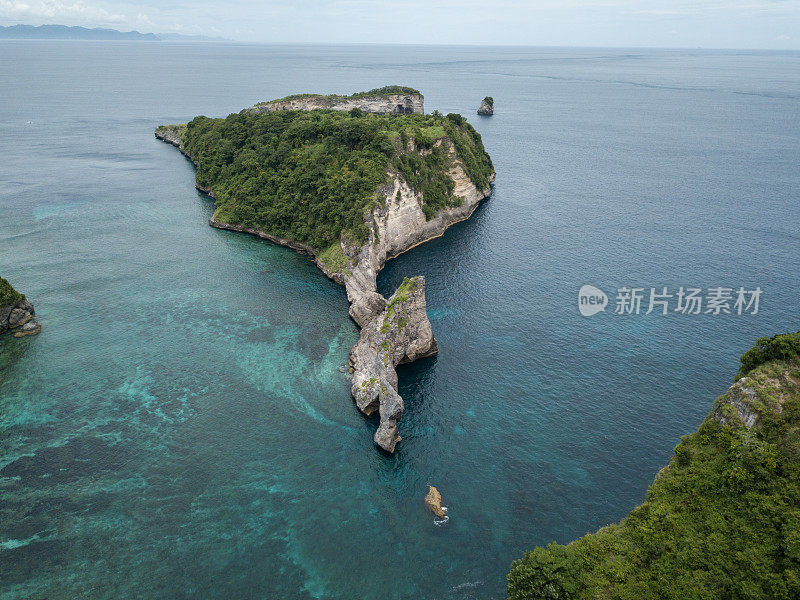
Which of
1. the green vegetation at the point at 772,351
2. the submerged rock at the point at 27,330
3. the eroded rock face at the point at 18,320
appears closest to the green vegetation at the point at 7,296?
the eroded rock face at the point at 18,320

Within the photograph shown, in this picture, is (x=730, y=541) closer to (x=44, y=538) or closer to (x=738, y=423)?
(x=738, y=423)

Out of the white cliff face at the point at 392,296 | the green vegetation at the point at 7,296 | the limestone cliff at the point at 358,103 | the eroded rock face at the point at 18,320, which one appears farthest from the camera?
the limestone cliff at the point at 358,103

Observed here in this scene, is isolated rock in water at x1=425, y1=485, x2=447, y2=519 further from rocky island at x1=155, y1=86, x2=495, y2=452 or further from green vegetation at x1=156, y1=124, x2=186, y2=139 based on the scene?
green vegetation at x1=156, y1=124, x2=186, y2=139

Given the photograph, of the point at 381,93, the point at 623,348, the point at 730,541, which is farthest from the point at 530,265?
the point at 381,93

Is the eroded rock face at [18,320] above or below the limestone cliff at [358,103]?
below

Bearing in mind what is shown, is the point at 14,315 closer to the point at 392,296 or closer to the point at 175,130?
the point at 392,296

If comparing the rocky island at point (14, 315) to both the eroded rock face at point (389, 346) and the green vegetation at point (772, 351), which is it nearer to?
the eroded rock face at point (389, 346)
